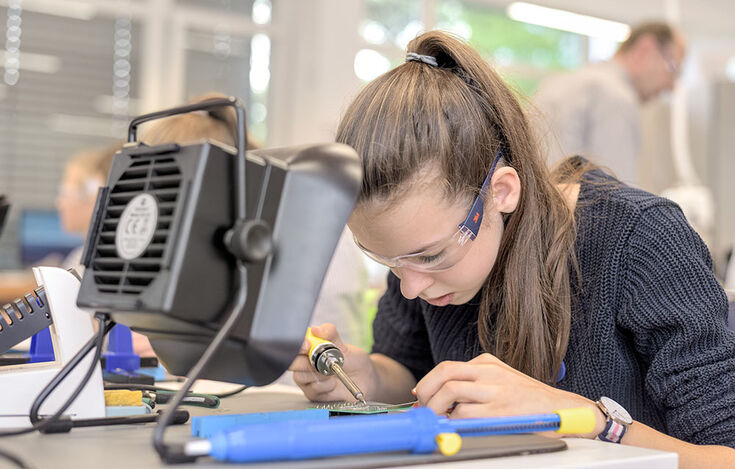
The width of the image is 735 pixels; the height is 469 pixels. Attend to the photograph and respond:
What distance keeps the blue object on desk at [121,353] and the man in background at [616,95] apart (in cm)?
264

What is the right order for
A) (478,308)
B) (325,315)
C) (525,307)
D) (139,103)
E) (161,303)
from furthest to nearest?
1. (139,103)
2. (325,315)
3. (478,308)
4. (525,307)
5. (161,303)

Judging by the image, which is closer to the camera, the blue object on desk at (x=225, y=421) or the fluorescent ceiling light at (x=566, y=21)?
the blue object on desk at (x=225, y=421)

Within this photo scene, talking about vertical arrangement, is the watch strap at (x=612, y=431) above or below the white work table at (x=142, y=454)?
below

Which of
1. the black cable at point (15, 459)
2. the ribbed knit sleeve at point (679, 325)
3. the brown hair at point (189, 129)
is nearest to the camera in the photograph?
the black cable at point (15, 459)

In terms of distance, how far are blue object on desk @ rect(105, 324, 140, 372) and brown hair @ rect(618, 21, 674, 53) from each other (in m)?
3.17

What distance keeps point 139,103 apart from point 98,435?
4.37 m

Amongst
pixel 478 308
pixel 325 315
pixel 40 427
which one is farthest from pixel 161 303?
pixel 325 315

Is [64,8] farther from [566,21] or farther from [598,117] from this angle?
[566,21]

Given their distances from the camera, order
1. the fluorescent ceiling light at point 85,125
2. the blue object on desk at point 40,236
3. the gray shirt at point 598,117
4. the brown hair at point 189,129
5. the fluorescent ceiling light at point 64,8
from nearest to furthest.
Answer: the brown hair at point 189,129 → the gray shirt at point 598,117 → the blue object on desk at point 40,236 → the fluorescent ceiling light at point 64,8 → the fluorescent ceiling light at point 85,125

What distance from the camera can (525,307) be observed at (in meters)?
1.08

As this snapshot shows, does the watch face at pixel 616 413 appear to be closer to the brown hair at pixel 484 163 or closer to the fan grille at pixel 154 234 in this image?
the brown hair at pixel 484 163

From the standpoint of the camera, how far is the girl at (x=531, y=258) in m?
0.95

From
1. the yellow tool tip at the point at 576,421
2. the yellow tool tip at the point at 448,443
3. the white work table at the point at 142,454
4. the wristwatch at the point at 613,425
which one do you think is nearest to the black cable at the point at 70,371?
the white work table at the point at 142,454

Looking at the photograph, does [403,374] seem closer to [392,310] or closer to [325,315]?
[392,310]
